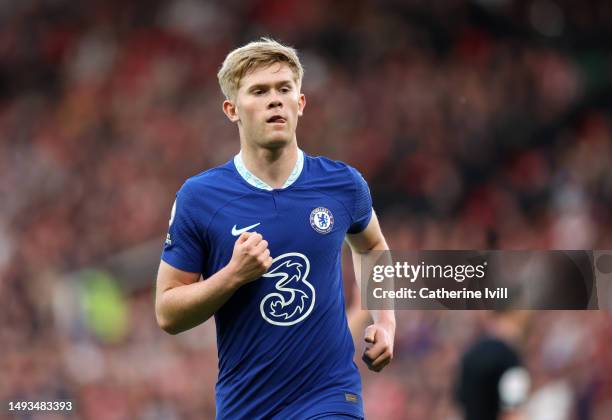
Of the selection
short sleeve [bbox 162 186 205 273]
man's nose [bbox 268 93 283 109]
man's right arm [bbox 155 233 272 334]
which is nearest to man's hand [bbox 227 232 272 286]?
man's right arm [bbox 155 233 272 334]

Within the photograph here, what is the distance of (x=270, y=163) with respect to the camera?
411 cm

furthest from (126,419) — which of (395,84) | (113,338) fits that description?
(395,84)

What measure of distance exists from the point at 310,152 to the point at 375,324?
8874mm

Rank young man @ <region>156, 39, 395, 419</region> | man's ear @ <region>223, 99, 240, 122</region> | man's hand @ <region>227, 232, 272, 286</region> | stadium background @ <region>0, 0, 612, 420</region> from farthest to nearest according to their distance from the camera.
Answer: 1. stadium background @ <region>0, 0, 612, 420</region>
2. man's ear @ <region>223, 99, 240, 122</region>
3. young man @ <region>156, 39, 395, 419</region>
4. man's hand @ <region>227, 232, 272, 286</region>

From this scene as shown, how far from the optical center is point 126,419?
36.6ft

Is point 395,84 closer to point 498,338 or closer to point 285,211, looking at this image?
point 498,338

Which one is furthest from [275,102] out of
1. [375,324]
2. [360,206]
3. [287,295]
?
[375,324]

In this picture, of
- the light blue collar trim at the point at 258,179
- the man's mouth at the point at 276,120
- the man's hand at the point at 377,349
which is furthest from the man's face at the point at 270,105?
Result: the man's hand at the point at 377,349

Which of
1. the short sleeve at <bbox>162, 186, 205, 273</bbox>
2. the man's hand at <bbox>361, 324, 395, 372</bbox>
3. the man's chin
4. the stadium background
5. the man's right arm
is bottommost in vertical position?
the man's hand at <bbox>361, 324, 395, 372</bbox>

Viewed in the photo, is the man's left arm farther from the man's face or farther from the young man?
the man's face

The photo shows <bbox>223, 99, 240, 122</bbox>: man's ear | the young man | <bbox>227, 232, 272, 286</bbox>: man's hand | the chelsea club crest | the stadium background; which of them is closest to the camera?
<bbox>227, 232, 272, 286</bbox>: man's hand

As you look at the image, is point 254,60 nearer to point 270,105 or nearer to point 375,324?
point 270,105

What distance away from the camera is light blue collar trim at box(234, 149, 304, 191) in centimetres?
409

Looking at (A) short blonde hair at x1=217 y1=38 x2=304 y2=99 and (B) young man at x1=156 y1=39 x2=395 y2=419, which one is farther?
(A) short blonde hair at x1=217 y1=38 x2=304 y2=99
